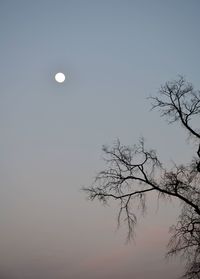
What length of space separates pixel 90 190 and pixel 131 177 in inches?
70.9

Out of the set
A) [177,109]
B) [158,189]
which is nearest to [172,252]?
[158,189]

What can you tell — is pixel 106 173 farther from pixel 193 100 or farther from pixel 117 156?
pixel 193 100

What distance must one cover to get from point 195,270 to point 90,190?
207 inches

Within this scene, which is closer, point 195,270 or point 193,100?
point 195,270

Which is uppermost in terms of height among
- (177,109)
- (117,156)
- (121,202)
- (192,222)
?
(177,109)

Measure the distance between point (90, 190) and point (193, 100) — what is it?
577 cm

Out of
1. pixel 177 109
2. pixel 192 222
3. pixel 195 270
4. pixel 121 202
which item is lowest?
pixel 195 270

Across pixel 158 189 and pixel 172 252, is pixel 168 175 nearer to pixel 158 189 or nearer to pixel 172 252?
pixel 158 189

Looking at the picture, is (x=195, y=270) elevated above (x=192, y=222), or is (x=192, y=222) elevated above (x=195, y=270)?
(x=192, y=222)

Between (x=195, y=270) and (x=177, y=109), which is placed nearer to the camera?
(x=195, y=270)

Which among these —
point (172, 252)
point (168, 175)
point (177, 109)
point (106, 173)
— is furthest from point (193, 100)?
point (172, 252)

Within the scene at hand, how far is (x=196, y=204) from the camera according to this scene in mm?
19703

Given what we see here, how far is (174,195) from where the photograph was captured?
19.9 meters

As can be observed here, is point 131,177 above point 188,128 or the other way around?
the other way around
